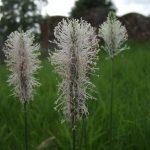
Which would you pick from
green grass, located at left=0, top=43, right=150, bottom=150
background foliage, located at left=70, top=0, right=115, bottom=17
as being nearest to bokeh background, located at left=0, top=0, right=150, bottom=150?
green grass, located at left=0, top=43, right=150, bottom=150

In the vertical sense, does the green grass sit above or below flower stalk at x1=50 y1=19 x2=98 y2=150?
below

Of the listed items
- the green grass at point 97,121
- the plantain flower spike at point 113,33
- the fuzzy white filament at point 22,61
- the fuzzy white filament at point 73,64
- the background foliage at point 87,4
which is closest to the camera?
the fuzzy white filament at point 73,64

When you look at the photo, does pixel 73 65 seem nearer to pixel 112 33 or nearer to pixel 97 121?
pixel 112 33

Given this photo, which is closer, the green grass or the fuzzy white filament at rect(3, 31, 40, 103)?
the fuzzy white filament at rect(3, 31, 40, 103)

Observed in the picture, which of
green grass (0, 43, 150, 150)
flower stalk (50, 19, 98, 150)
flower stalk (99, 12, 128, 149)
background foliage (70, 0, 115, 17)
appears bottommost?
green grass (0, 43, 150, 150)

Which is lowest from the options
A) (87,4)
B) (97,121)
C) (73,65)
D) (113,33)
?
(97,121)

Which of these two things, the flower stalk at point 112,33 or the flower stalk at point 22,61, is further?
the flower stalk at point 112,33

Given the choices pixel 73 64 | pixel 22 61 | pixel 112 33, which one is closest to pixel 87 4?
pixel 112 33

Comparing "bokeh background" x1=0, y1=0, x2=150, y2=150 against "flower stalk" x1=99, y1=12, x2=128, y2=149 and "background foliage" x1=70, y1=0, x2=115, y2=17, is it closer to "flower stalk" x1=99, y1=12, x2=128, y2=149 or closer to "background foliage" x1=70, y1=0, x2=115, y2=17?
"flower stalk" x1=99, y1=12, x2=128, y2=149

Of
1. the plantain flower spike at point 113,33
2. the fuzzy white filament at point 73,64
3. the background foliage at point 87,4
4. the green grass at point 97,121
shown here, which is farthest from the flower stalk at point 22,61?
the background foliage at point 87,4

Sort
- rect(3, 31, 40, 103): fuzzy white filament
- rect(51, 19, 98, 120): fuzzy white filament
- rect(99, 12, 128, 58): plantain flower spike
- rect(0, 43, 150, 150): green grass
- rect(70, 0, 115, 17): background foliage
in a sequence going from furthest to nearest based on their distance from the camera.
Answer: rect(70, 0, 115, 17): background foliage → rect(0, 43, 150, 150): green grass → rect(99, 12, 128, 58): plantain flower spike → rect(3, 31, 40, 103): fuzzy white filament → rect(51, 19, 98, 120): fuzzy white filament

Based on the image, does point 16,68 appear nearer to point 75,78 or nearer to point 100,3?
point 75,78

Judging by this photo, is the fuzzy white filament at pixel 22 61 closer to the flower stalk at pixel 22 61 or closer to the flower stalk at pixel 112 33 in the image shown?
the flower stalk at pixel 22 61
